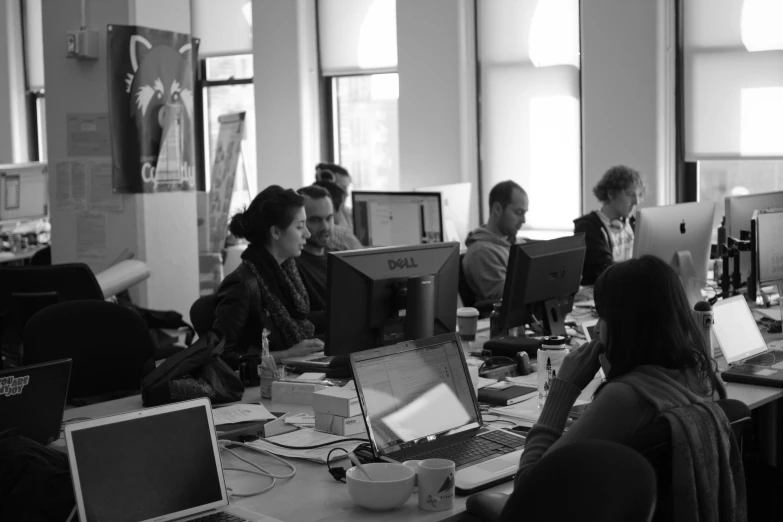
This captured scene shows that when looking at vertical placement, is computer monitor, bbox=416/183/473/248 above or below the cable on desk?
above

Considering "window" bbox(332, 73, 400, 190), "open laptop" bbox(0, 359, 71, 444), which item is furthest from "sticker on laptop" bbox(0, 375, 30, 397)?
"window" bbox(332, 73, 400, 190)

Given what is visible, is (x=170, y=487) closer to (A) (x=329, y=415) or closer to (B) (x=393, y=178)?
(A) (x=329, y=415)

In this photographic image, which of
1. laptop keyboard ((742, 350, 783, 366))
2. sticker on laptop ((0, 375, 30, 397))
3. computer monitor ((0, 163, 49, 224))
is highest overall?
computer monitor ((0, 163, 49, 224))

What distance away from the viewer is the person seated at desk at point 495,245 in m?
4.54

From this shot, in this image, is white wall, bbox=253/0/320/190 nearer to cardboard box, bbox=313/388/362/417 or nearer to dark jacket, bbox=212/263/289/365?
dark jacket, bbox=212/263/289/365

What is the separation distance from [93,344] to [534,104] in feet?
13.9

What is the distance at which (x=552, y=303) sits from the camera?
3.58 metres

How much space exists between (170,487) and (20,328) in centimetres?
272

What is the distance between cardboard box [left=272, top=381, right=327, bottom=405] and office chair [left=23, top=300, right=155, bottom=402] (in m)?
0.74

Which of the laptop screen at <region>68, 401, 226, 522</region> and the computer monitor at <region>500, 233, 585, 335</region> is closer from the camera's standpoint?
the laptop screen at <region>68, 401, 226, 522</region>

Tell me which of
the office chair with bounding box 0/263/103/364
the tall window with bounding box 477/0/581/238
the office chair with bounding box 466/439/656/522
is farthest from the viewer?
the tall window with bounding box 477/0/581/238

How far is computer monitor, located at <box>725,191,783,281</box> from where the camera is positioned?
178 inches

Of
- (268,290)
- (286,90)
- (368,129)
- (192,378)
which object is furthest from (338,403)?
(286,90)

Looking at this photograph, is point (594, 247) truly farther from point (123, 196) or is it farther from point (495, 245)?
point (123, 196)
